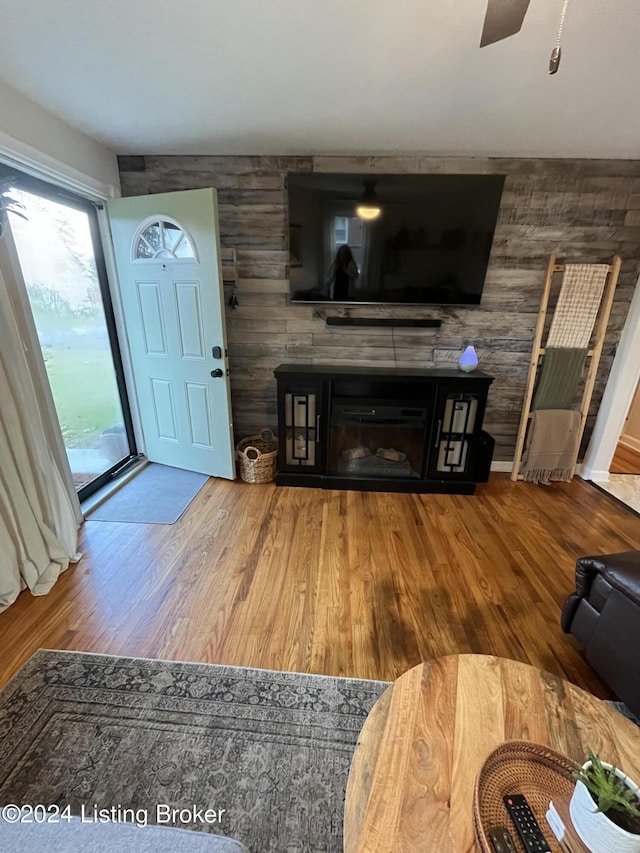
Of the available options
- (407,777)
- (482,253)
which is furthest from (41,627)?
(482,253)

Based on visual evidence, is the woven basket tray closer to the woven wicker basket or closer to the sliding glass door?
the woven wicker basket

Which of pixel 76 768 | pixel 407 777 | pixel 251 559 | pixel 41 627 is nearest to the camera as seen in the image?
pixel 407 777

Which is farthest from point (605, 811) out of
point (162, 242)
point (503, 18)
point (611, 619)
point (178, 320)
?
point (162, 242)

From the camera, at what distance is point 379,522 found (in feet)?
8.20

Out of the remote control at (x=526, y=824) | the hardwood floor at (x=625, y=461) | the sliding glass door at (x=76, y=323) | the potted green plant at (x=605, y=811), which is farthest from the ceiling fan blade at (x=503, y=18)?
the hardwood floor at (x=625, y=461)

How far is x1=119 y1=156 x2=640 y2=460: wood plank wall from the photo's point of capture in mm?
2646

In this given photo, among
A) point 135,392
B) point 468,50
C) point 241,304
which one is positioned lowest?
point 135,392

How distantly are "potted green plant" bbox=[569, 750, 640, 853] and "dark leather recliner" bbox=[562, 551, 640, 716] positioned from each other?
778 millimetres

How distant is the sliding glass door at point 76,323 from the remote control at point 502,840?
2.85 metres

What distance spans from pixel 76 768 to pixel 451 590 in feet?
5.48

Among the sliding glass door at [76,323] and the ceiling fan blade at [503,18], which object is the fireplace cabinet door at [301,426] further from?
the ceiling fan blade at [503,18]

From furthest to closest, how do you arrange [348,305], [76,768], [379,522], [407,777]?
[348,305], [379,522], [76,768], [407,777]

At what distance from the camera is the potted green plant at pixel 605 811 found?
62cm

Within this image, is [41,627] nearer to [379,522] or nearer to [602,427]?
[379,522]
